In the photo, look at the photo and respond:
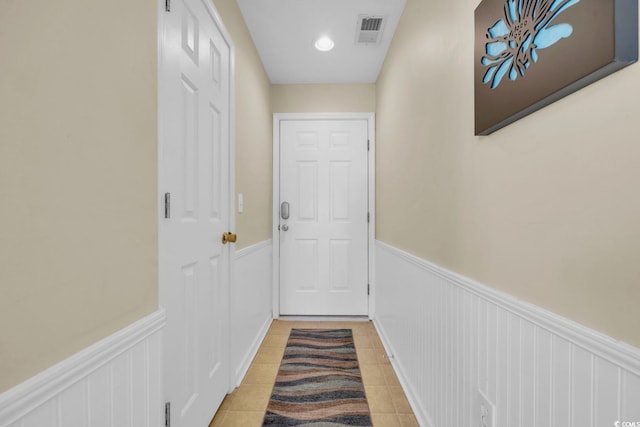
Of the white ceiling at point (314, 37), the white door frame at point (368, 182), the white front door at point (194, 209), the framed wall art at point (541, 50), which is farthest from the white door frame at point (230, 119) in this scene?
the white door frame at point (368, 182)

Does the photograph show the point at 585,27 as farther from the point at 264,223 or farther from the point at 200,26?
the point at 264,223

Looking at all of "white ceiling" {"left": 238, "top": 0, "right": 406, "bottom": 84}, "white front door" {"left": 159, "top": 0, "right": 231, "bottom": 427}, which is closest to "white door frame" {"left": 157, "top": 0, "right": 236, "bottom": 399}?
"white front door" {"left": 159, "top": 0, "right": 231, "bottom": 427}

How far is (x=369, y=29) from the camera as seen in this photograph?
2242mm

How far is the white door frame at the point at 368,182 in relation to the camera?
311cm

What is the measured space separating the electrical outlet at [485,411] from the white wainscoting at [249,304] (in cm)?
130

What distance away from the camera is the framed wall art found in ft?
1.75

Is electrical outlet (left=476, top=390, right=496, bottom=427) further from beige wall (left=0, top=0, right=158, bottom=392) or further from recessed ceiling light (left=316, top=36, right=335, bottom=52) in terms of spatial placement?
recessed ceiling light (left=316, top=36, right=335, bottom=52)

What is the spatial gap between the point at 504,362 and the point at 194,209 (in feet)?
4.03

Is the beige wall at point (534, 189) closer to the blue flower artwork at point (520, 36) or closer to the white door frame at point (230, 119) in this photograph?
the blue flower artwork at point (520, 36)

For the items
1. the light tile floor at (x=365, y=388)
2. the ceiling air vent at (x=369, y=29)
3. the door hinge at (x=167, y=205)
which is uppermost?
the ceiling air vent at (x=369, y=29)

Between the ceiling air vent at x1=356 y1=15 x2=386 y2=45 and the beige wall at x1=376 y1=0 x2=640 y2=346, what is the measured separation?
497mm

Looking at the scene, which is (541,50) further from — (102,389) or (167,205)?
(102,389)

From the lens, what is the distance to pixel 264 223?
277 centimetres

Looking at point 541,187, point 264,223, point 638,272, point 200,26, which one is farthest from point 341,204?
point 638,272
